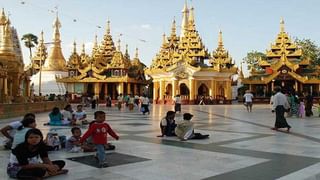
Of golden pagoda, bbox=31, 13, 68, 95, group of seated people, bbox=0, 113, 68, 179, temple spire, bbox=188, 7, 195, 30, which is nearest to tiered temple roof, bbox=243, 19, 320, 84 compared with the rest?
temple spire, bbox=188, 7, 195, 30

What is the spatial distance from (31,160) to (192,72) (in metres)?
41.2

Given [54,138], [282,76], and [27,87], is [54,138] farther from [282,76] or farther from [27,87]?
[282,76]

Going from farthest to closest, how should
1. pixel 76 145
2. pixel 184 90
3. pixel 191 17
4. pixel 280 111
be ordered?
pixel 191 17 → pixel 184 90 → pixel 280 111 → pixel 76 145

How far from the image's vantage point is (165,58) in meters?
55.6

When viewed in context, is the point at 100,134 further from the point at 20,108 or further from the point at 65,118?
the point at 20,108

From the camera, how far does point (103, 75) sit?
178 ft

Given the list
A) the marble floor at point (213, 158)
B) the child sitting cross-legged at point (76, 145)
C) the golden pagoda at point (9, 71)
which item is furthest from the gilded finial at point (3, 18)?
the child sitting cross-legged at point (76, 145)

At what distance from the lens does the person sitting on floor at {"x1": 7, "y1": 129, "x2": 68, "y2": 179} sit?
20.3 feet

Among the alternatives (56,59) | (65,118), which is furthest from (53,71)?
(65,118)

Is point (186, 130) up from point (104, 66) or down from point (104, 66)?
down

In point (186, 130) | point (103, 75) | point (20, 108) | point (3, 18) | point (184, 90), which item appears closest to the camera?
point (186, 130)

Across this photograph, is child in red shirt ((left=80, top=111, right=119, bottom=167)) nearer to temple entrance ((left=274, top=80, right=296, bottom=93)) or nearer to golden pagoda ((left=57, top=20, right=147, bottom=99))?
golden pagoda ((left=57, top=20, right=147, bottom=99))

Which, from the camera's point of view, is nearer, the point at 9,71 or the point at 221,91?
the point at 9,71

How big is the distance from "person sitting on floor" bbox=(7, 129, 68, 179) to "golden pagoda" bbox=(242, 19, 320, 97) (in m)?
47.0
